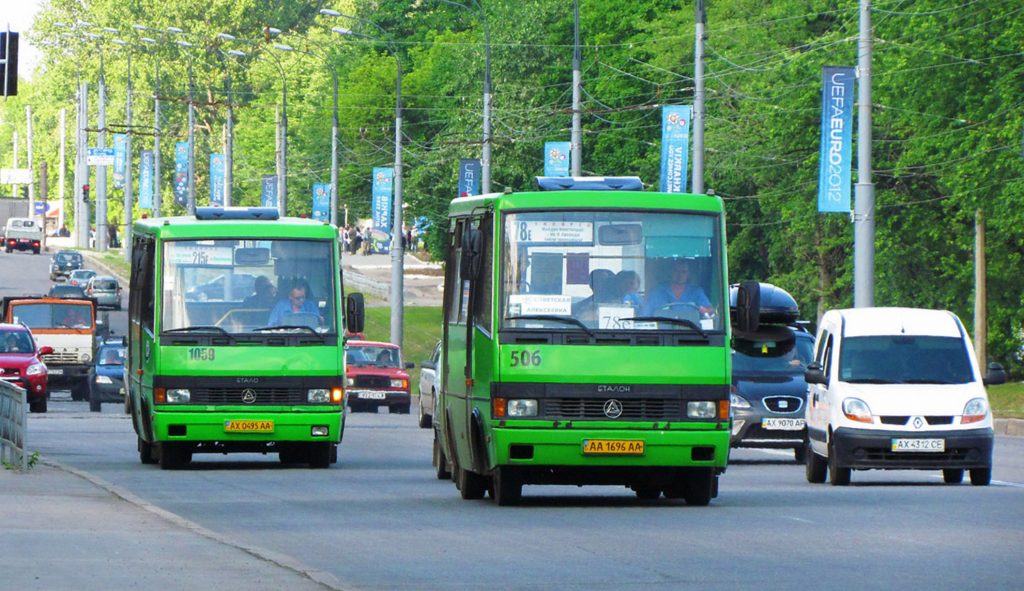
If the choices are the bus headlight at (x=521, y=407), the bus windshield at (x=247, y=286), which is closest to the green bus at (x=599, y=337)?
the bus headlight at (x=521, y=407)

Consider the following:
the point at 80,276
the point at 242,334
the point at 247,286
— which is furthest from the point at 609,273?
the point at 80,276

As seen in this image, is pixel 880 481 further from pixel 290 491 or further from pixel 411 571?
pixel 411 571

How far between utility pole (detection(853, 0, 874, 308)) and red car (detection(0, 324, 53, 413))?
637 inches

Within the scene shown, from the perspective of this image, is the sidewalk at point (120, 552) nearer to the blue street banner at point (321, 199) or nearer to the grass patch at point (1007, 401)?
the grass patch at point (1007, 401)

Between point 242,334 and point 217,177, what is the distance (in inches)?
2733

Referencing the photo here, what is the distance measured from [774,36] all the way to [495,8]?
1960 cm

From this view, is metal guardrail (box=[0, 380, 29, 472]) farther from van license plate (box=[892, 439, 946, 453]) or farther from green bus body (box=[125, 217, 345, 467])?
van license plate (box=[892, 439, 946, 453])

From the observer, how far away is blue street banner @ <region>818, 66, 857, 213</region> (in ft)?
126

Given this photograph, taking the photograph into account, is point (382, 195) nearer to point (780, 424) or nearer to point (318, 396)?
point (780, 424)

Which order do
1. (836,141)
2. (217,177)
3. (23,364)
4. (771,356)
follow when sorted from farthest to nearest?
(217,177)
(23,364)
(836,141)
(771,356)

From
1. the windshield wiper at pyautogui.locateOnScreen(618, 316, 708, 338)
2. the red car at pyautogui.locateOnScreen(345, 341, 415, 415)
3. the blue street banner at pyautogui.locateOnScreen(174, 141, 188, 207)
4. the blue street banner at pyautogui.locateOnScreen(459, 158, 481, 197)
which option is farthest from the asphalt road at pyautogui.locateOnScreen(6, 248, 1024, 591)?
the blue street banner at pyautogui.locateOnScreen(174, 141, 188, 207)

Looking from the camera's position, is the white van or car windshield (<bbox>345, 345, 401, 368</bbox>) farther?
car windshield (<bbox>345, 345, 401, 368</bbox>)

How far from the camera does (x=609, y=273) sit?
1898cm

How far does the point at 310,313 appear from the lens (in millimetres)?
25672
